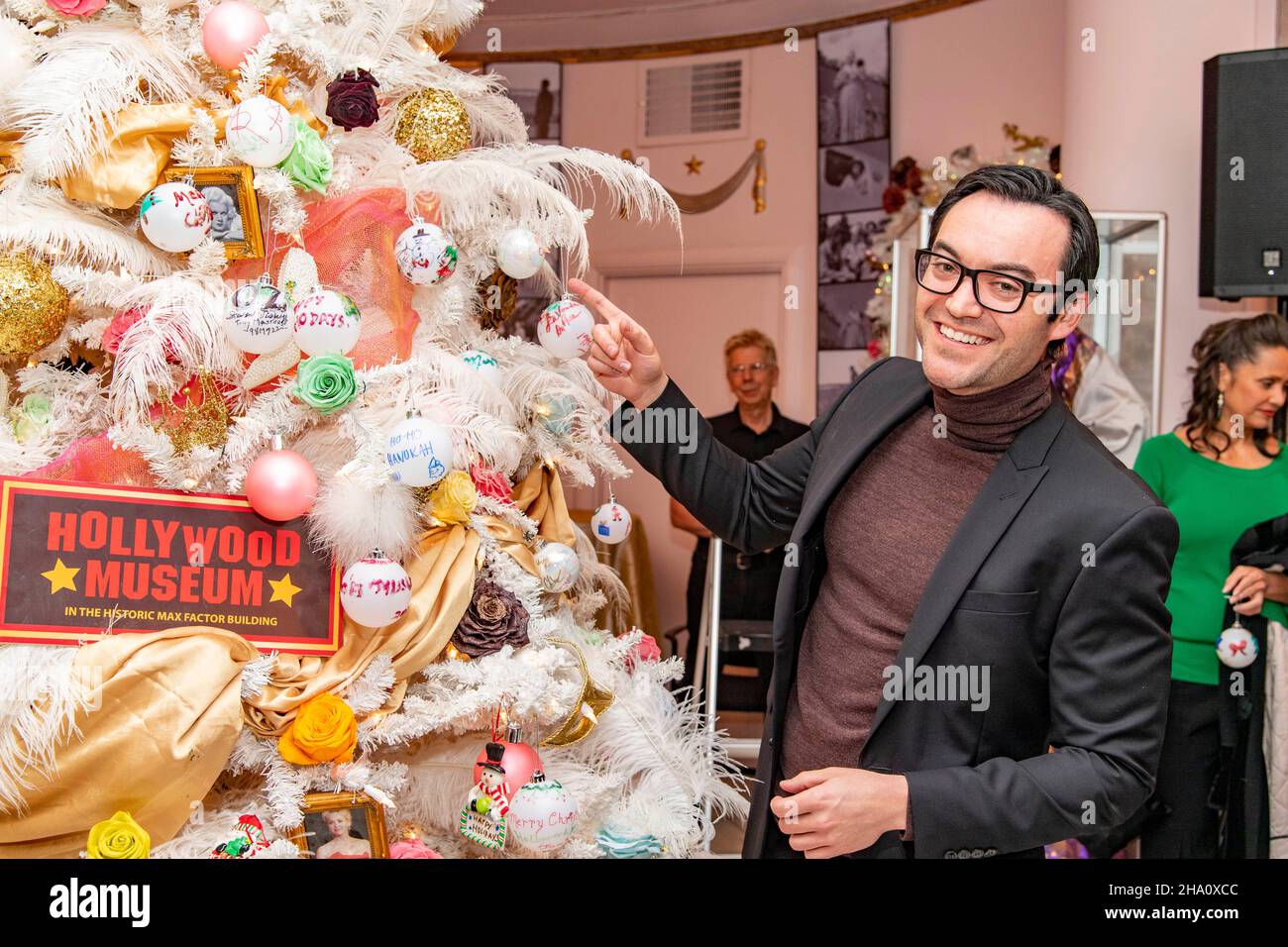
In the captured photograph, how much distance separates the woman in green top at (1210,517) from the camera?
8.87ft

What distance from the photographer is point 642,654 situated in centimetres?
181

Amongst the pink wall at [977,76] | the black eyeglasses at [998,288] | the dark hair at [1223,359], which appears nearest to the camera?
the black eyeglasses at [998,288]

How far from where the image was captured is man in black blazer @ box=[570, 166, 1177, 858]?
4.15 feet

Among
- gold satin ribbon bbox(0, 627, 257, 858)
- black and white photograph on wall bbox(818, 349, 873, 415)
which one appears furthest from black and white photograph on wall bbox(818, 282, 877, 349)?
gold satin ribbon bbox(0, 627, 257, 858)

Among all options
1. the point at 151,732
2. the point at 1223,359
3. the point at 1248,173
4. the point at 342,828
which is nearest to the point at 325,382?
the point at 151,732

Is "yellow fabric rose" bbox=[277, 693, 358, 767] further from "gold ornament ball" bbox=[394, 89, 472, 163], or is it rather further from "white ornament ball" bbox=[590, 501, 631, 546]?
"gold ornament ball" bbox=[394, 89, 472, 163]

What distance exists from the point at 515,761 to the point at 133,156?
0.95 m

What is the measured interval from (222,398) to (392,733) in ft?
1.65

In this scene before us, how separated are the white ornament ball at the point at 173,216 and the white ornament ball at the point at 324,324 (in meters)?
0.16

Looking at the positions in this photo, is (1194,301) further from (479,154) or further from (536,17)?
(536,17)

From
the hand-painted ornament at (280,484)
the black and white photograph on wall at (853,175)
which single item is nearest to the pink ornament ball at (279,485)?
the hand-painted ornament at (280,484)

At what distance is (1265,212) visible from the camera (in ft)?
9.55

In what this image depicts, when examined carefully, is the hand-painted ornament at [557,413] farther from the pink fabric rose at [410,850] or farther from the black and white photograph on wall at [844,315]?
the black and white photograph on wall at [844,315]

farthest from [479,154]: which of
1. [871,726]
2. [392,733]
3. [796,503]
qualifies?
[871,726]
